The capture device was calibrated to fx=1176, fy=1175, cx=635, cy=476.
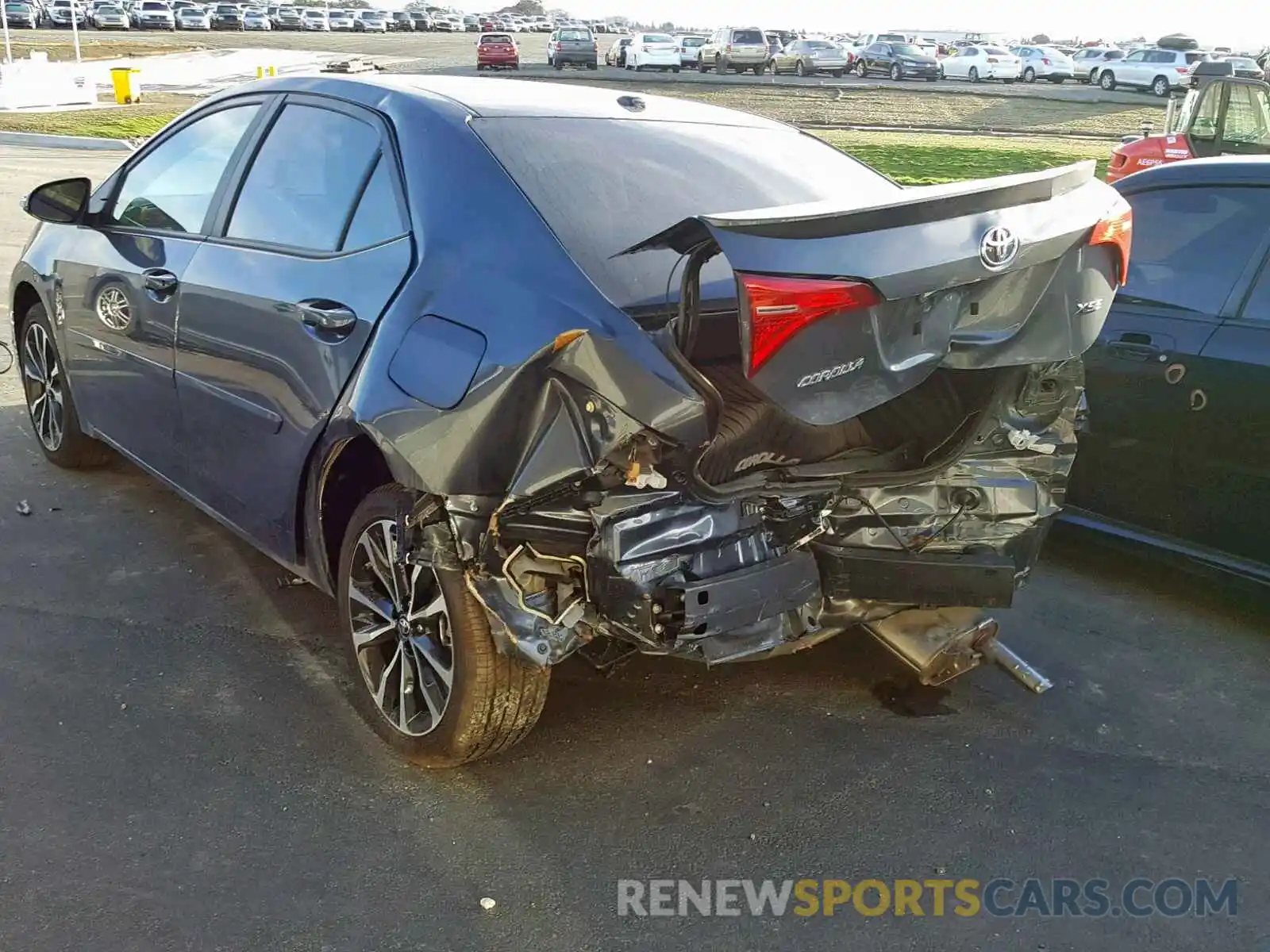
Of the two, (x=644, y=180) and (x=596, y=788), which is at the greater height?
(x=644, y=180)

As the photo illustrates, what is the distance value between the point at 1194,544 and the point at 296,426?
3226 millimetres

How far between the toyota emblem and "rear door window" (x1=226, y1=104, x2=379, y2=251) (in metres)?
1.81

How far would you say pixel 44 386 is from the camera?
562 cm

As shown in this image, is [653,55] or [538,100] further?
[653,55]

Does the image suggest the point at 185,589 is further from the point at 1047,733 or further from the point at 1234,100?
the point at 1234,100

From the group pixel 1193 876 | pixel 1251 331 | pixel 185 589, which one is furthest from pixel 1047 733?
pixel 185 589

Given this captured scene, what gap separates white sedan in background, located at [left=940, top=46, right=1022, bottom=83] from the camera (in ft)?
148

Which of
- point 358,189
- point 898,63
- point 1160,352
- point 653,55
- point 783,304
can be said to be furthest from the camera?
point 898,63

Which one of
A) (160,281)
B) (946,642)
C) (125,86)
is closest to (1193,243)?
(946,642)

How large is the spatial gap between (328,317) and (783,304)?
4.64 ft

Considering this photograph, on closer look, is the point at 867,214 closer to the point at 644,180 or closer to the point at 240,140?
the point at 644,180

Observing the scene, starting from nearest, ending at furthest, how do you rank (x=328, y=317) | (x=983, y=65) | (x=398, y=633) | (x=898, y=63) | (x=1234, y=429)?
1. (x=328, y=317)
2. (x=398, y=633)
3. (x=1234, y=429)
4. (x=898, y=63)
5. (x=983, y=65)

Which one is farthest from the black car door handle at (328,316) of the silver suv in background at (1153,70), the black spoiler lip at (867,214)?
the silver suv in background at (1153,70)

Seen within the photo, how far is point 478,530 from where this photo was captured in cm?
296
